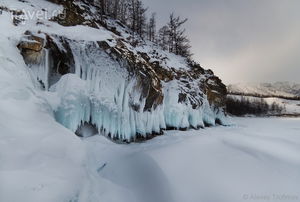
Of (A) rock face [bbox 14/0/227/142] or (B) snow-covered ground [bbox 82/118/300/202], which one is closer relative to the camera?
(B) snow-covered ground [bbox 82/118/300/202]

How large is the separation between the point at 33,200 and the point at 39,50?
17.6 ft

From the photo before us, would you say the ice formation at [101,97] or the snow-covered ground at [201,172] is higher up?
the ice formation at [101,97]

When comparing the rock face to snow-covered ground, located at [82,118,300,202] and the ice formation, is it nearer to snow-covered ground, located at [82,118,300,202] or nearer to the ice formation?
the ice formation

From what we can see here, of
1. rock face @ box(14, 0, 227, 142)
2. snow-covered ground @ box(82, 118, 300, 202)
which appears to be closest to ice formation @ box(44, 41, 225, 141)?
rock face @ box(14, 0, 227, 142)

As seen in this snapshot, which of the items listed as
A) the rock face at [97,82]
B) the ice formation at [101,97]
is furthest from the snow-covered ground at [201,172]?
the rock face at [97,82]

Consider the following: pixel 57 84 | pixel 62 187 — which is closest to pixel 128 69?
pixel 57 84

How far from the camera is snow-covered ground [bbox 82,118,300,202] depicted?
4.38m

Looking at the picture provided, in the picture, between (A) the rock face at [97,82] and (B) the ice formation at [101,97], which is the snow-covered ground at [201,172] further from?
(A) the rock face at [97,82]

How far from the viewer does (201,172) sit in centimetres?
523

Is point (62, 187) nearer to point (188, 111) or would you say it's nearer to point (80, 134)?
point (80, 134)

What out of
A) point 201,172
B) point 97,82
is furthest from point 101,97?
point 201,172

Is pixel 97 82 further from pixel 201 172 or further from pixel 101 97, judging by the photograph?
pixel 201 172

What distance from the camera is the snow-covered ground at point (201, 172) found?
4375 mm

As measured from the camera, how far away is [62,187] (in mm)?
3086
